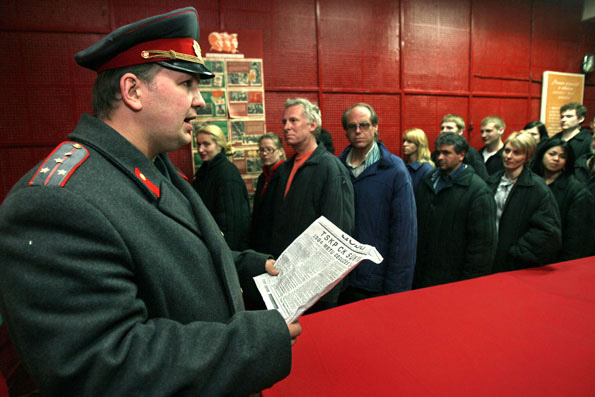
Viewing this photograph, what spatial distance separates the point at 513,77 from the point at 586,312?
5839mm

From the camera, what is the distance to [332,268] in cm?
84

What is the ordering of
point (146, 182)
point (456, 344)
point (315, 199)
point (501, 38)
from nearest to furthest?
1. point (146, 182)
2. point (456, 344)
3. point (315, 199)
4. point (501, 38)

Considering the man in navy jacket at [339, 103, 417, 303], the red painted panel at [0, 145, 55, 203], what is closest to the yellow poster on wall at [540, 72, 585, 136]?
the man in navy jacket at [339, 103, 417, 303]

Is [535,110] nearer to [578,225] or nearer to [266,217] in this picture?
[578,225]

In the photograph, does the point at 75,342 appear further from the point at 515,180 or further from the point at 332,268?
the point at 515,180

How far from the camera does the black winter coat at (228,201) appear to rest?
9.02 ft

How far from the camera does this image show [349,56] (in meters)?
4.71

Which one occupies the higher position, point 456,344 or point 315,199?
point 315,199

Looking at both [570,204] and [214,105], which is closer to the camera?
[570,204]

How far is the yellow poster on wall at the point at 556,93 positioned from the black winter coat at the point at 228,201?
20.0ft

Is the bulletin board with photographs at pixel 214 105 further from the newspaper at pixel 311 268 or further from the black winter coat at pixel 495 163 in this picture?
the black winter coat at pixel 495 163

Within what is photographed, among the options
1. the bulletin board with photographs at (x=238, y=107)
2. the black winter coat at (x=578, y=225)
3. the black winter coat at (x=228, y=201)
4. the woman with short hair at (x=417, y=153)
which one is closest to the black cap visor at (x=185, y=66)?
the black winter coat at (x=228, y=201)

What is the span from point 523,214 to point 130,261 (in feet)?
8.69

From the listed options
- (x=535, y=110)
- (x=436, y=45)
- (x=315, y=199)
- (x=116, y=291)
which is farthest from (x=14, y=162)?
(x=535, y=110)
